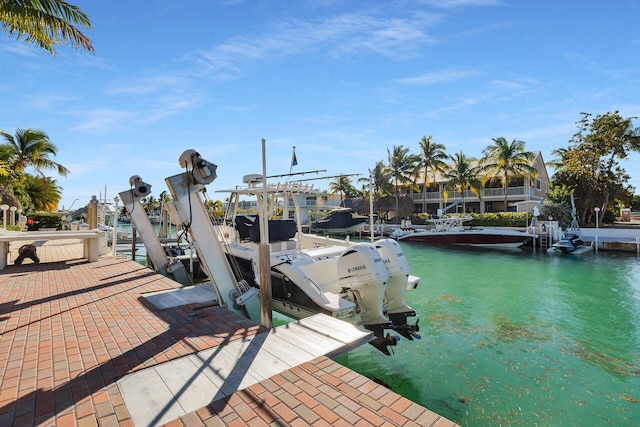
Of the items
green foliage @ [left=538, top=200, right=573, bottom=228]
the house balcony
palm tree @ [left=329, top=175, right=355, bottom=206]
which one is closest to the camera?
green foliage @ [left=538, top=200, right=573, bottom=228]

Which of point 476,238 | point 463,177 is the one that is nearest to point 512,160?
point 463,177

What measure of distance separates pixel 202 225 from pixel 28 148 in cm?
2780

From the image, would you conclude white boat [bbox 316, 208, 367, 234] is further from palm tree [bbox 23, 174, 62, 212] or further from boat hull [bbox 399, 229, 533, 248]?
palm tree [bbox 23, 174, 62, 212]

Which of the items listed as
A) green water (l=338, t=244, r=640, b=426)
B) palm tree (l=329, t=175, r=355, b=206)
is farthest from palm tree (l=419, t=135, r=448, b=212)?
green water (l=338, t=244, r=640, b=426)

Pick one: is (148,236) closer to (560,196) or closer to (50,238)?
(50,238)

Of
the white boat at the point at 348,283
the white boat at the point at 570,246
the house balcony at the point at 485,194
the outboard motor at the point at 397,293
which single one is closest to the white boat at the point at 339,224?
the house balcony at the point at 485,194

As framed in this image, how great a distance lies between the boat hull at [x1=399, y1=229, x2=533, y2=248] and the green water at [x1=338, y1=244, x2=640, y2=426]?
35.0 ft

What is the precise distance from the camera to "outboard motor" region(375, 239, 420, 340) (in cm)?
689

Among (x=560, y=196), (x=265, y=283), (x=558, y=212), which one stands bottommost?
(x=265, y=283)

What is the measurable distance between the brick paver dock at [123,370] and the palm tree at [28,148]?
24756 millimetres

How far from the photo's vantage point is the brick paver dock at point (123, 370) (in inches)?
108

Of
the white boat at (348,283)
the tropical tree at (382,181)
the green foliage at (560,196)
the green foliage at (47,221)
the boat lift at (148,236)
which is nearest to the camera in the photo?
the white boat at (348,283)

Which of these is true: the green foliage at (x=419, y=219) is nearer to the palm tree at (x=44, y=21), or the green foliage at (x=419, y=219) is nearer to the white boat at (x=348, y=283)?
the white boat at (x=348, y=283)

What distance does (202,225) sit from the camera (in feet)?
20.4
